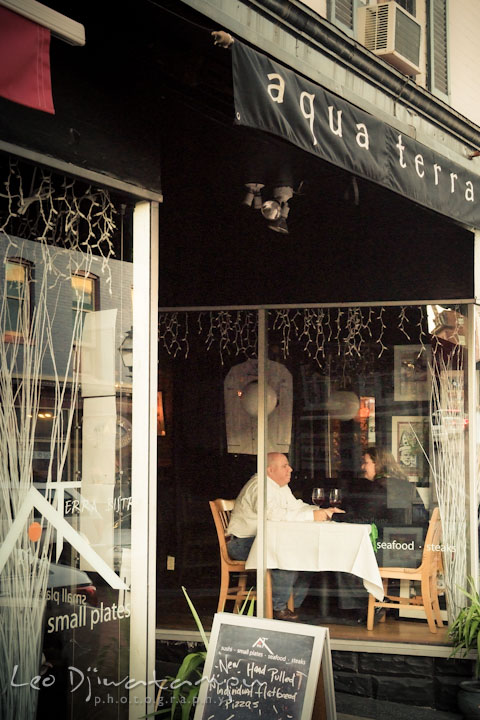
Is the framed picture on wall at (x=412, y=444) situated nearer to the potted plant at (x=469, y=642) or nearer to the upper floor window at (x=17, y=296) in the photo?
the potted plant at (x=469, y=642)

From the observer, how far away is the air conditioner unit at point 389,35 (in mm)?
6559

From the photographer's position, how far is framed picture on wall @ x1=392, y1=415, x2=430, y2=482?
7.42 meters

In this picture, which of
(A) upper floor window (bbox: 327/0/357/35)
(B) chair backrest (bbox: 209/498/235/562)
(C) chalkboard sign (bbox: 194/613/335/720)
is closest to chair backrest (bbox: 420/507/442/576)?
(B) chair backrest (bbox: 209/498/235/562)

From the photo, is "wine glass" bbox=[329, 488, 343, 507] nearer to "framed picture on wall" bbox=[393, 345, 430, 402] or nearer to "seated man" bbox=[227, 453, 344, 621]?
"seated man" bbox=[227, 453, 344, 621]

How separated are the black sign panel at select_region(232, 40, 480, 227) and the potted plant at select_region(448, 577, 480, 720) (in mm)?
2856

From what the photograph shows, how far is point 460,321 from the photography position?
7.41 metres

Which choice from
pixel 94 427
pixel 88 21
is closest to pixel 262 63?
pixel 88 21

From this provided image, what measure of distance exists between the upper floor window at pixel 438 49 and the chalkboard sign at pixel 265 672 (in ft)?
15.7

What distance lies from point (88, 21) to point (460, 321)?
4.34m

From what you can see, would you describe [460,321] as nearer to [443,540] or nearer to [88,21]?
[443,540]

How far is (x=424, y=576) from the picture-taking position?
7312mm

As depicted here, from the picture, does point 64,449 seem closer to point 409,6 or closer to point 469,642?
point 469,642

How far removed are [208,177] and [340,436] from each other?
7.89ft

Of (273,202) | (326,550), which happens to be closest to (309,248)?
(273,202)
